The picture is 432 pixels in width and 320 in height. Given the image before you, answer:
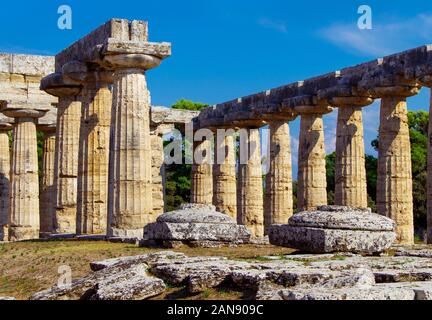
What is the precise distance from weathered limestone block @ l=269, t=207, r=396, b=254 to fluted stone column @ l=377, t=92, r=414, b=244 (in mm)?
15241

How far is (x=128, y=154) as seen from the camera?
96.9 feet

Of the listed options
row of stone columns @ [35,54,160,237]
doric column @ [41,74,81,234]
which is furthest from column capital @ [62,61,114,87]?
doric column @ [41,74,81,234]

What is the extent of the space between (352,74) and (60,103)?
39.7 feet

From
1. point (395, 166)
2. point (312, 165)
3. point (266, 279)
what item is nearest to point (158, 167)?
point (312, 165)

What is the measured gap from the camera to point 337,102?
121 feet

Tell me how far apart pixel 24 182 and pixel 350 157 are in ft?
51.9

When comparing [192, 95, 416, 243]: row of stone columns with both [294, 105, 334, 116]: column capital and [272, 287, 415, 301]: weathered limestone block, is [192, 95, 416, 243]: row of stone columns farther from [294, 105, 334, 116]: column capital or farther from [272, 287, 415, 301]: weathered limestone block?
[272, 287, 415, 301]: weathered limestone block

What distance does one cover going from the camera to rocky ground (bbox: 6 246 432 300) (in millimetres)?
12172

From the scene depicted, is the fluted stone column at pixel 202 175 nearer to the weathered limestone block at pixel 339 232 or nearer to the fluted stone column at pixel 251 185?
the fluted stone column at pixel 251 185

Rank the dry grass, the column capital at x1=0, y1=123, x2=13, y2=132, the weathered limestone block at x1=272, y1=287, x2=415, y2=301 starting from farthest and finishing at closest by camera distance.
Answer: the column capital at x1=0, y1=123, x2=13, y2=132, the dry grass, the weathered limestone block at x1=272, y1=287, x2=415, y2=301

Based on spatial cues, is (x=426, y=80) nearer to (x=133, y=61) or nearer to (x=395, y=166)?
(x=395, y=166)

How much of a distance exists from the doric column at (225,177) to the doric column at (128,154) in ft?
67.2
